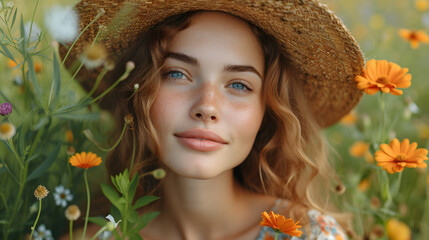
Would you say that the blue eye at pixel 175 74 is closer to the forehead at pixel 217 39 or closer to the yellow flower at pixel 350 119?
the forehead at pixel 217 39

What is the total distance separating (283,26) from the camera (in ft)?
4.01

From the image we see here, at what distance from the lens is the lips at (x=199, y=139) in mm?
1167

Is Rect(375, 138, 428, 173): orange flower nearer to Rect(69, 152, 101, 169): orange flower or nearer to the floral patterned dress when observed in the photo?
the floral patterned dress

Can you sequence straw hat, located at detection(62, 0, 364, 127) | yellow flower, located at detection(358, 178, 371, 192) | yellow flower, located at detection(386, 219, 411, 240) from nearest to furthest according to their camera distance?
straw hat, located at detection(62, 0, 364, 127), yellow flower, located at detection(386, 219, 411, 240), yellow flower, located at detection(358, 178, 371, 192)

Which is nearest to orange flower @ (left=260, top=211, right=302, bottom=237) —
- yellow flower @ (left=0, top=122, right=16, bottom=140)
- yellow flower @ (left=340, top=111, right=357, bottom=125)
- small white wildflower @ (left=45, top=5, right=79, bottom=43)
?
yellow flower @ (left=0, top=122, right=16, bottom=140)

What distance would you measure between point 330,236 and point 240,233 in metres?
0.26

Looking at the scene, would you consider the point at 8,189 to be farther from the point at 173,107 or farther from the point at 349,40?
the point at 349,40

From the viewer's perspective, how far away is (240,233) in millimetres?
1419

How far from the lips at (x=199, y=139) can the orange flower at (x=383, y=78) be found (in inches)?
15.0

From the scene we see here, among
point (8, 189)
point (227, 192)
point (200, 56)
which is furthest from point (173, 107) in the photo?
point (8, 189)

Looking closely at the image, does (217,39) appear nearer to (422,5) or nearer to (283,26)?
(283,26)

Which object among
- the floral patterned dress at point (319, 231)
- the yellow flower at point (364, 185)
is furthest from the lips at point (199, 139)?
the yellow flower at point (364, 185)

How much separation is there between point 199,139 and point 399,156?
1.52ft

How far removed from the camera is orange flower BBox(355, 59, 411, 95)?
115 centimetres
